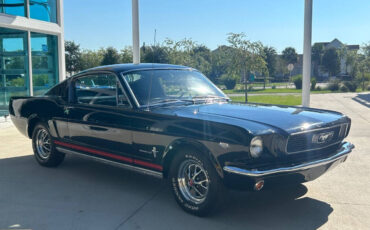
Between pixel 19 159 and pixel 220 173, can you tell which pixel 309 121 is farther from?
pixel 19 159

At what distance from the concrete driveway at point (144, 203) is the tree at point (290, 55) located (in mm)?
72602

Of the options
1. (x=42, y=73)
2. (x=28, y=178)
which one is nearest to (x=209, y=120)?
(x=28, y=178)

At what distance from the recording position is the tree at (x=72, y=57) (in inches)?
1523

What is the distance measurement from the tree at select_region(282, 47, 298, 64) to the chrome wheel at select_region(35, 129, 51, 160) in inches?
2877

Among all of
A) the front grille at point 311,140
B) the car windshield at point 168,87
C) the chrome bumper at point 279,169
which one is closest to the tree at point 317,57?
the car windshield at point 168,87

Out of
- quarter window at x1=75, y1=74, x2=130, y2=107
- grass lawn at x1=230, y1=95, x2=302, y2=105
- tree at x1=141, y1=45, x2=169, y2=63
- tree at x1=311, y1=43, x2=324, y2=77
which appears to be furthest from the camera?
tree at x1=311, y1=43, x2=324, y2=77

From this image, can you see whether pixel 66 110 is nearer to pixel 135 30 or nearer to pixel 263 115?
pixel 263 115

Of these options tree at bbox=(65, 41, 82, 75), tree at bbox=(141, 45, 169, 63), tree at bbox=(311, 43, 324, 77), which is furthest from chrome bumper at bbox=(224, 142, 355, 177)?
tree at bbox=(311, 43, 324, 77)

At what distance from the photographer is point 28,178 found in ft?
18.1

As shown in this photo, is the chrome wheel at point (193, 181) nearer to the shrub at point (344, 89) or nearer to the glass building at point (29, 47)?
the glass building at point (29, 47)

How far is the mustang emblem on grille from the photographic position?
3.96m

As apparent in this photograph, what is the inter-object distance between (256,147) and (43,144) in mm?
3963

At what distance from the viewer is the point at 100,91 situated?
5.18 m

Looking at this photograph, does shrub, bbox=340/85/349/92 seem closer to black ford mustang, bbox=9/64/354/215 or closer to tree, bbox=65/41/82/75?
tree, bbox=65/41/82/75
